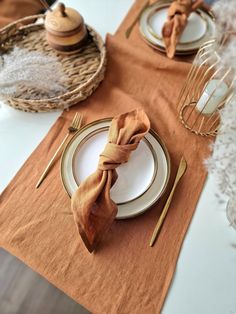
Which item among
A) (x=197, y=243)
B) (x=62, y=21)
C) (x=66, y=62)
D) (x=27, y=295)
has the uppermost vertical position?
(x=62, y=21)

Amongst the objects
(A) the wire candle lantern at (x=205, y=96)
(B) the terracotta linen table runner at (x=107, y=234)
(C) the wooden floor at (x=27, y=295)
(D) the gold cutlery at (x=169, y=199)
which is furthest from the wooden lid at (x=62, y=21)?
(C) the wooden floor at (x=27, y=295)

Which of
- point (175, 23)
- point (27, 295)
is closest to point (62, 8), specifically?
point (175, 23)

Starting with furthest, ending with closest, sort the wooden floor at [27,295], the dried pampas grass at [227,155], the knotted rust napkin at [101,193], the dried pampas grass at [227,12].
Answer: the wooden floor at [27,295] < the dried pampas grass at [227,12] < the knotted rust napkin at [101,193] < the dried pampas grass at [227,155]

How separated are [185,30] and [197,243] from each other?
0.58m

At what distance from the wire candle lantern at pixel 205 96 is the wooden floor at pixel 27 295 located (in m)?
0.80

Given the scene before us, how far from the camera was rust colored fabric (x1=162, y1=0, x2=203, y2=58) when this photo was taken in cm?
77

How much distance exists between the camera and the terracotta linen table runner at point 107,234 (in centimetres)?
52

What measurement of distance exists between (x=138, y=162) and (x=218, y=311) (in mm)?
311

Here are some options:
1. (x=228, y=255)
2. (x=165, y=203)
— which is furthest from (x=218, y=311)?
(x=165, y=203)

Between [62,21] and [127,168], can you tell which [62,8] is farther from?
[127,168]

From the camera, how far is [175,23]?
771 mm

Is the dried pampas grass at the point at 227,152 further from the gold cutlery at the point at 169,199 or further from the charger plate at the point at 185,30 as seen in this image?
the charger plate at the point at 185,30

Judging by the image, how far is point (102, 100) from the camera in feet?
2.42

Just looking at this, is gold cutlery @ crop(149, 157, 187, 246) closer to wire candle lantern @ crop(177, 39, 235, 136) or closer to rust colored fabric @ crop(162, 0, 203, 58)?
wire candle lantern @ crop(177, 39, 235, 136)
